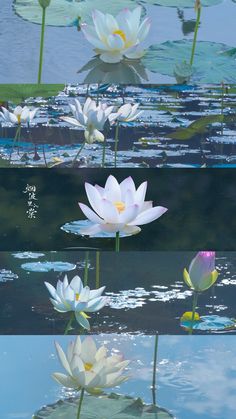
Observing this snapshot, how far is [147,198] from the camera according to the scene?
192cm

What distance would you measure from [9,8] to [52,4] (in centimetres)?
13

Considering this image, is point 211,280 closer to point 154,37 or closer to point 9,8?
point 154,37

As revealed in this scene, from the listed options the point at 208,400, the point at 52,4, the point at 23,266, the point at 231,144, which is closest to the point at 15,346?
the point at 23,266

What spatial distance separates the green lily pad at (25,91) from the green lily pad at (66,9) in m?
0.43

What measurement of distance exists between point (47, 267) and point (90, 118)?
0.34 metres

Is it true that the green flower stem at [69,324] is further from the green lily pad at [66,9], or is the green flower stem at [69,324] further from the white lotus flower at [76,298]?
the green lily pad at [66,9]

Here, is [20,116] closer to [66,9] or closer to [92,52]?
[92,52]

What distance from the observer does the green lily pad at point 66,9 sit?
2.54 metres

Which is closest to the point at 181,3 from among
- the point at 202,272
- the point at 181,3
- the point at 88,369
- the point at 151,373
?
the point at 181,3

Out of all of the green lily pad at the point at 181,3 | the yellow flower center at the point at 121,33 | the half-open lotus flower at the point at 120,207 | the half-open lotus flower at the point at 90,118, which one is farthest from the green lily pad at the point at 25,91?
the green lily pad at the point at 181,3

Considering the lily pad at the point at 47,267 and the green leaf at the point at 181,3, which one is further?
the green leaf at the point at 181,3

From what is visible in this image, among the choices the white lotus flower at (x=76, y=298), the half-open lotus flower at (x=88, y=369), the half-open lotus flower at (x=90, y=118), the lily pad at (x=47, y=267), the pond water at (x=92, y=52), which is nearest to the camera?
the half-open lotus flower at (x=88, y=369)

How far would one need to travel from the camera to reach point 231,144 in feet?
6.43

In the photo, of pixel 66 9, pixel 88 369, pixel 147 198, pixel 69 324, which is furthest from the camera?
pixel 66 9
